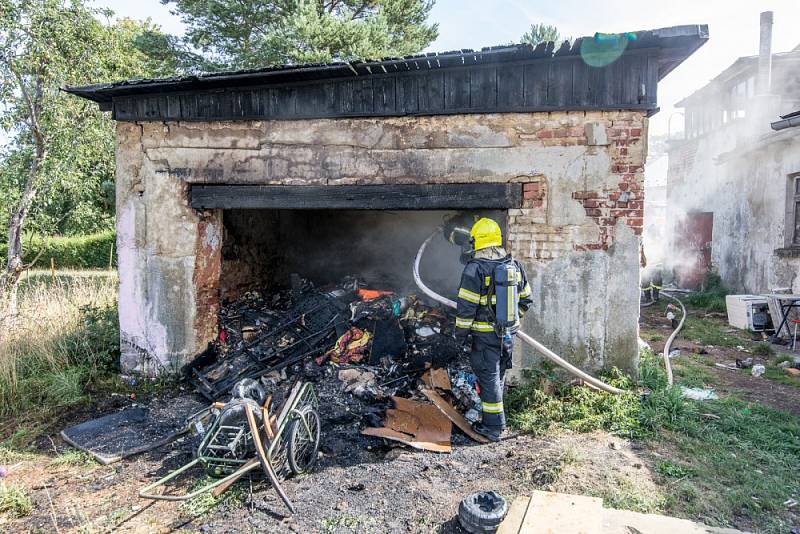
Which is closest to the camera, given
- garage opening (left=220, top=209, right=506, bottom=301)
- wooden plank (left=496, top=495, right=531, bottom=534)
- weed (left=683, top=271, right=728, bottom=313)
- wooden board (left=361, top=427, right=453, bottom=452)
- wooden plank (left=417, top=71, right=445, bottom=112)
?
wooden plank (left=496, top=495, right=531, bottom=534)

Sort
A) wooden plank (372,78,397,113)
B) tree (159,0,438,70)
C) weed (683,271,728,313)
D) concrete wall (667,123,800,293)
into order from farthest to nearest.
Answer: tree (159,0,438,70) < weed (683,271,728,313) < concrete wall (667,123,800,293) < wooden plank (372,78,397,113)

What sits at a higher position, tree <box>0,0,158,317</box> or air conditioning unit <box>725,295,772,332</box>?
tree <box>0,0,158,317</box>

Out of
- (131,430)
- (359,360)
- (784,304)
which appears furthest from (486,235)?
(784,304)

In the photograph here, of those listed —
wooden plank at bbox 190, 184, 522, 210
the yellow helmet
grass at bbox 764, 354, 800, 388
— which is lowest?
grass at bbox 764, 354, 800, 388

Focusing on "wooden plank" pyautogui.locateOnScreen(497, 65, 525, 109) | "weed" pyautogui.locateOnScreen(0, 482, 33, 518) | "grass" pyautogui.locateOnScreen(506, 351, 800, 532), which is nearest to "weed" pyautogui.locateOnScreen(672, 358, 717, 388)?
"grass" pyautogui.locateOnScreen(506, 351, 800, 532)

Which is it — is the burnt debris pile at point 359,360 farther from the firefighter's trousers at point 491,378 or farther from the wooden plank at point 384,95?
the wooden plank at point 384,95

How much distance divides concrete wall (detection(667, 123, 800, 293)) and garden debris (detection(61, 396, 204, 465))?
38.3 ft

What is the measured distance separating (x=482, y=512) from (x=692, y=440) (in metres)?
2.61

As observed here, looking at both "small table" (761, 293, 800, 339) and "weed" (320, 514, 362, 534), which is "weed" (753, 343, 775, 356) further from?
"weed" (320, 514, 362, 534)

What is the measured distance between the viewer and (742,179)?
12.6 m

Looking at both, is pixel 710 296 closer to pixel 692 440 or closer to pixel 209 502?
pixel 692 440

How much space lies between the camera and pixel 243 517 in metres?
3.55

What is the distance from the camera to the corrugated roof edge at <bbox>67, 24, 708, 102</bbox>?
4684 mm

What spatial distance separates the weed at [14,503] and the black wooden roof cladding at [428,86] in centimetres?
431
